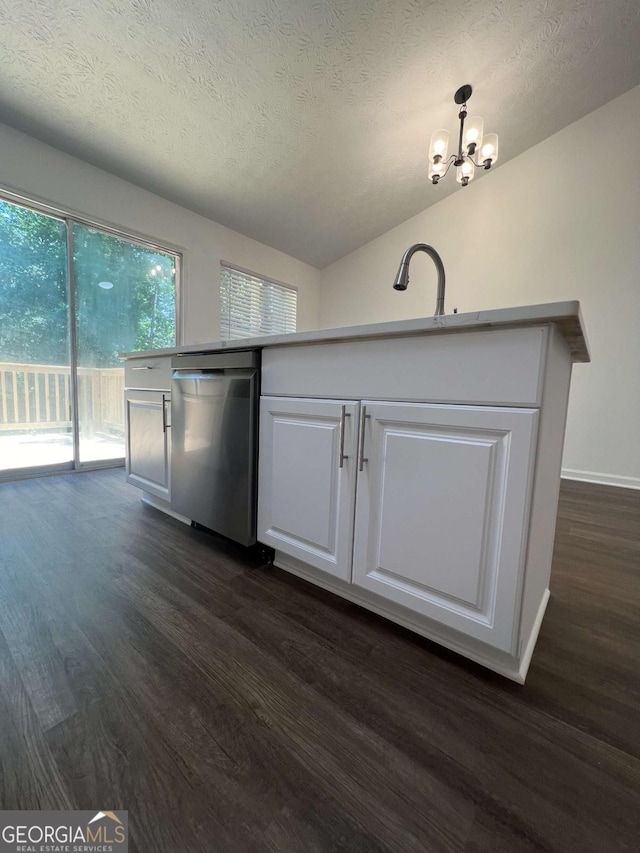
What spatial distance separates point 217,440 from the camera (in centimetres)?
141

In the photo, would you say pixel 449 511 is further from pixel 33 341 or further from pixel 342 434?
pixel 33 341

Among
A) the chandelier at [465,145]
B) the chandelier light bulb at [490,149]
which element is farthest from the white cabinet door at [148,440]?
the chandelier light bulb at [490,149]

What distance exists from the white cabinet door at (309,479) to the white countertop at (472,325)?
20 centimetres

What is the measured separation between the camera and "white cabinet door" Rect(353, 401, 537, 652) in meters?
0.76

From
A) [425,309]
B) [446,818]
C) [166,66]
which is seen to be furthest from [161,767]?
[425,309]

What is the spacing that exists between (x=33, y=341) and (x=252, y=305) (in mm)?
2128

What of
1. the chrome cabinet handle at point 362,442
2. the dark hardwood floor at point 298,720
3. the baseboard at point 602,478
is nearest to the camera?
the dark hardwood floor at point 298,720

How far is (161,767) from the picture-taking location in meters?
0.62

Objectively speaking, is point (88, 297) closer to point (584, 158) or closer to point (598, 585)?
point (598, 585)

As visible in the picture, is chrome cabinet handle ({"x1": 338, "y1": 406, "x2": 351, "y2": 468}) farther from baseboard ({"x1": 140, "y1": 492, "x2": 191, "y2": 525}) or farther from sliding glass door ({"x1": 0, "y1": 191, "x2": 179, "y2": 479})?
sliding glass door ({"x1": 0, "y1": 191, "x2": 179, "y2": 479})

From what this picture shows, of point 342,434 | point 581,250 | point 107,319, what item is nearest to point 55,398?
point 107,319

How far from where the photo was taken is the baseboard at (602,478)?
2.88m

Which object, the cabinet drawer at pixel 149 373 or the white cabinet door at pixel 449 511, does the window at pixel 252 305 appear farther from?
the white cabinet door at pixel 449 511

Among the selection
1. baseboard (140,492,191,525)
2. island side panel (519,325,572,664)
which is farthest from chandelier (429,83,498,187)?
baseboard (140,492,191,525)
